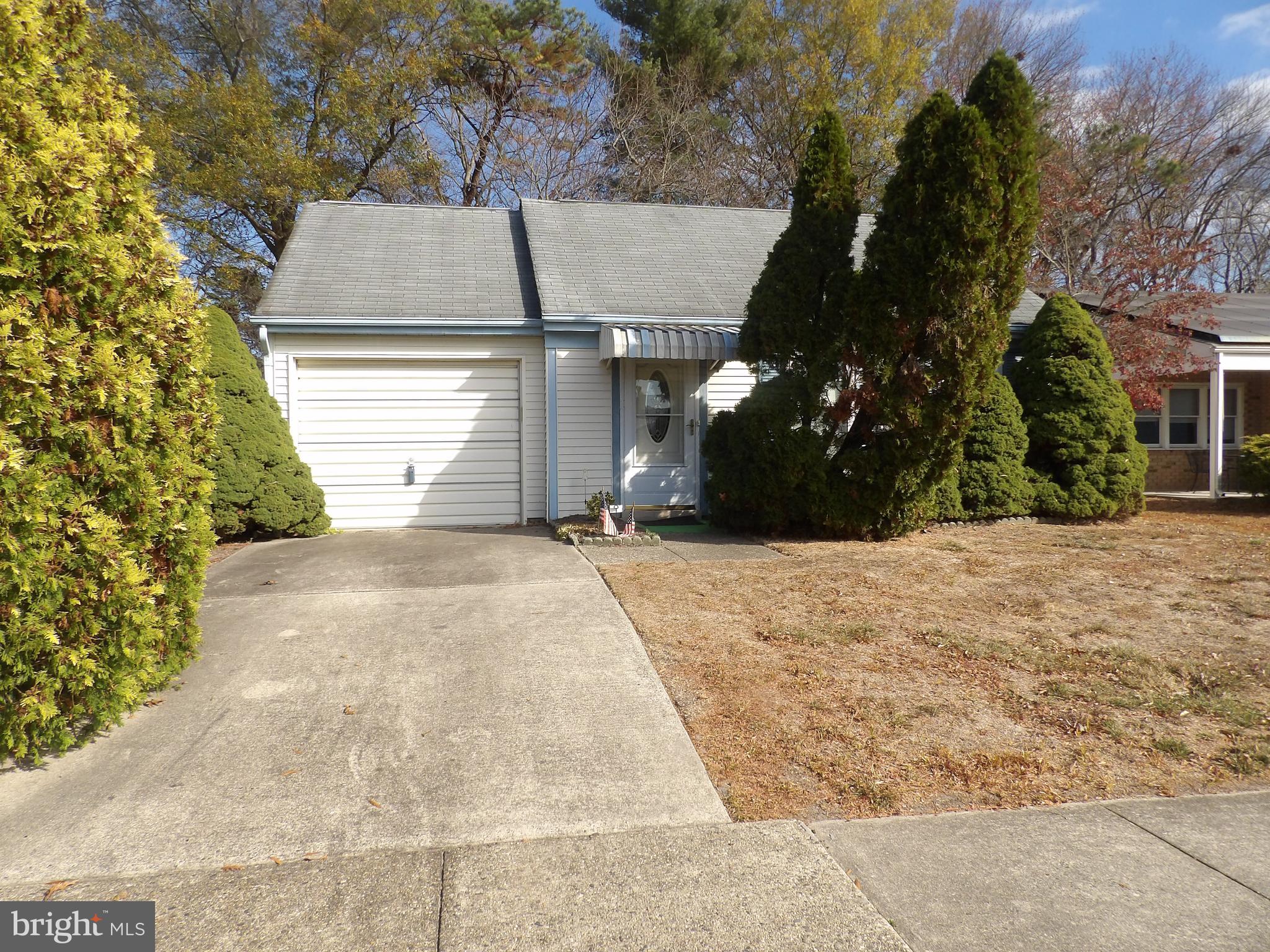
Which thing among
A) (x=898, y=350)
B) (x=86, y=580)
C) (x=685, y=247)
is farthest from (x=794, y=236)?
(x=86, y=580)

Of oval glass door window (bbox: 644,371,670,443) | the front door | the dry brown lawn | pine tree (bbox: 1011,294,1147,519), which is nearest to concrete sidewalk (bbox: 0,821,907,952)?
the dry brown lawn

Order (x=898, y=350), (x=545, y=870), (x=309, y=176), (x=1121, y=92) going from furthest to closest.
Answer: (x=1121, y=92), (x=309, y=176), (x=898, y=350), (x=545, y=870)

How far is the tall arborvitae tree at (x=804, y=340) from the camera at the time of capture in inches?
→ 325

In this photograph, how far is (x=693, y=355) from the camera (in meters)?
9.29

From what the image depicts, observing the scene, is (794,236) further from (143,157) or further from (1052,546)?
(143,157)

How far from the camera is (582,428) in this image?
10125 millimetres

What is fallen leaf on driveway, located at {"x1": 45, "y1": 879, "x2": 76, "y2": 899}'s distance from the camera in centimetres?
258

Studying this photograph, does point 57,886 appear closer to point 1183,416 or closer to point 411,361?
point 411,361

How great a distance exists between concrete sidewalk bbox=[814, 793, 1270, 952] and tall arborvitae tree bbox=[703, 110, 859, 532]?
533 centimetres

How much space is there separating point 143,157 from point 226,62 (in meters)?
19.9

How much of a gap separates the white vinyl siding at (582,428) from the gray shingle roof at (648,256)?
0.72 metres

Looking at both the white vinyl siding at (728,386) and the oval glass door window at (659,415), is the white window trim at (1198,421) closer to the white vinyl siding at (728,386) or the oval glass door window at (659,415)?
the white vinyl siding at (728,386)

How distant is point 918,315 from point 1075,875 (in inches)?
231

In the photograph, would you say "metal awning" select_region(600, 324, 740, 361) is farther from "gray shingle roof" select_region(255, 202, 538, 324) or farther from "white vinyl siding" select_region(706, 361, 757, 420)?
"gray shingle roof" select_region(255, 202, 538, 324)
